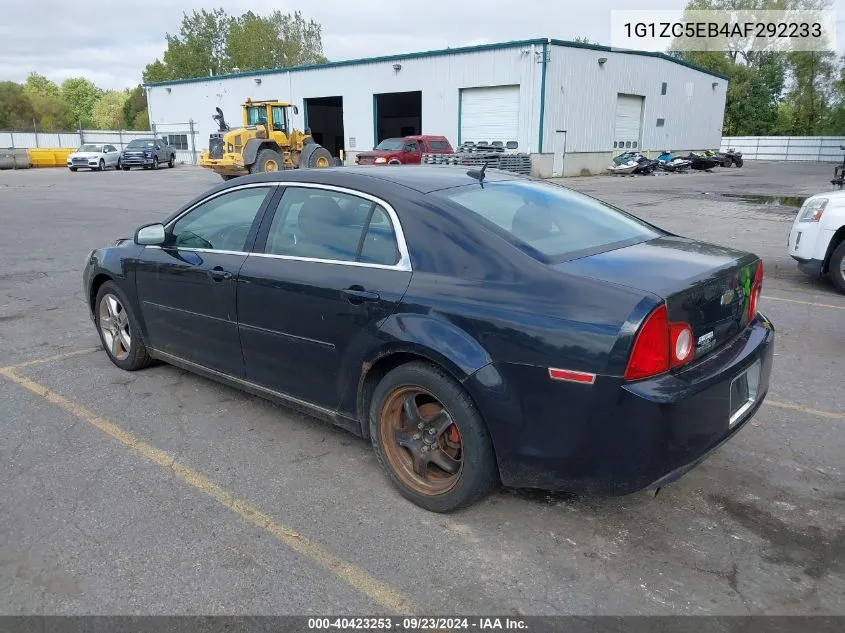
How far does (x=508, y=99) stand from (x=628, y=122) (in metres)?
10.2

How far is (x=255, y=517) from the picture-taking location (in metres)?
3.21

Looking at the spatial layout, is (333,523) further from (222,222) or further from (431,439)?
(222,222)

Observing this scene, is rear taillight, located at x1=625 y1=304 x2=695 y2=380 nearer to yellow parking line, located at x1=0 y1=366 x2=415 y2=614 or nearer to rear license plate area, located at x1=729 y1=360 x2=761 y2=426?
rear license plate area, located at x1=729 y1=360 x2=761 y2=426

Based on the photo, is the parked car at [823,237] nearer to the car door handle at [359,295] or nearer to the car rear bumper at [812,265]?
the car rear bumper at [812,265]

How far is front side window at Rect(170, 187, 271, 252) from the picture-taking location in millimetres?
4059

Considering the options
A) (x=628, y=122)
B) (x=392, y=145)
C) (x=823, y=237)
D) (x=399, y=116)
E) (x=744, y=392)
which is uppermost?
(x=399, y=116)

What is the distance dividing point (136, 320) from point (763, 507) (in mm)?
4209

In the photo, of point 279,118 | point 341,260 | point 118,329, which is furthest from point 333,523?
point 279,118

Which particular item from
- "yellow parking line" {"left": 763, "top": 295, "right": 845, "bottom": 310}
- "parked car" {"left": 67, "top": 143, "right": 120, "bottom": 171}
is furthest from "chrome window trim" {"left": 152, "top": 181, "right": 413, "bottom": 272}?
"parked car" {"left": 67, "top": 143, "right": 120, "bottom": 171}

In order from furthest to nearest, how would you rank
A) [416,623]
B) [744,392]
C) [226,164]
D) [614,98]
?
[614,98]
[226,164]
[744,392]
[416,623]

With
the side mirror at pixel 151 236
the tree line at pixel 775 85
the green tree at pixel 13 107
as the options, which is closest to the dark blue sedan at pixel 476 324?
the side mirror at pixel 151 236

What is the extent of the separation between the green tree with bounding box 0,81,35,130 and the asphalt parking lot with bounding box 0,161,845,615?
88.5 meters

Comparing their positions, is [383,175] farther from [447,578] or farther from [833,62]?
[833,62]

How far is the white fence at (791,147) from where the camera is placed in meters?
52.4
